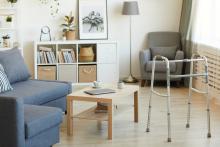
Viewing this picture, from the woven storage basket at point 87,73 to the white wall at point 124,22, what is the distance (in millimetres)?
723

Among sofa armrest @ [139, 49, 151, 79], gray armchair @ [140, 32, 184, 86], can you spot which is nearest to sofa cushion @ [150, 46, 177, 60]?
gray armchair @ [140, 32, 184, 86]

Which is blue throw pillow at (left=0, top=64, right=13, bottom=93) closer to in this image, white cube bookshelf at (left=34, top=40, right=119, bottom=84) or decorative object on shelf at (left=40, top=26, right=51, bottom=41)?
white cube bookshelf at (left=34, top=40, right=119, bottom=84)

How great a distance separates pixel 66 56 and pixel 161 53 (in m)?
1.64

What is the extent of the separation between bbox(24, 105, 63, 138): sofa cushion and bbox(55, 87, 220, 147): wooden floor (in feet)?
1.34

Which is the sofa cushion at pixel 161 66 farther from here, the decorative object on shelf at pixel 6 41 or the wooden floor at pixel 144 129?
the decorative object on shelf at pixel 6 41

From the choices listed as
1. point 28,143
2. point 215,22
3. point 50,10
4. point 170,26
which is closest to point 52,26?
point 50,10

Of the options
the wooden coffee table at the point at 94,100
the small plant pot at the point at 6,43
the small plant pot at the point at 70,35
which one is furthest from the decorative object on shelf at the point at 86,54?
the wooden coffee table at the point at 94,100

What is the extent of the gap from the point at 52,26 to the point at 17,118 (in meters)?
4.04

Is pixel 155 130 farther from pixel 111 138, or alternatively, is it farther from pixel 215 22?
pixel 215 22

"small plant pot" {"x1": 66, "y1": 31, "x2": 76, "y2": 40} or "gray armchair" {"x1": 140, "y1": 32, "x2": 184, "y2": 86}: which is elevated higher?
"small plant pot" {"x1": 66, "y1": 31, "x2": 76, "y2": 40}

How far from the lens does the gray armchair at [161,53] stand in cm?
680

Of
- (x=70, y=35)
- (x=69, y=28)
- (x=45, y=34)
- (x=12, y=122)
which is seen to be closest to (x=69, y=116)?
(x=12, y=122)

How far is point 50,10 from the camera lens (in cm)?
724

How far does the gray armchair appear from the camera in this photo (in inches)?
268
